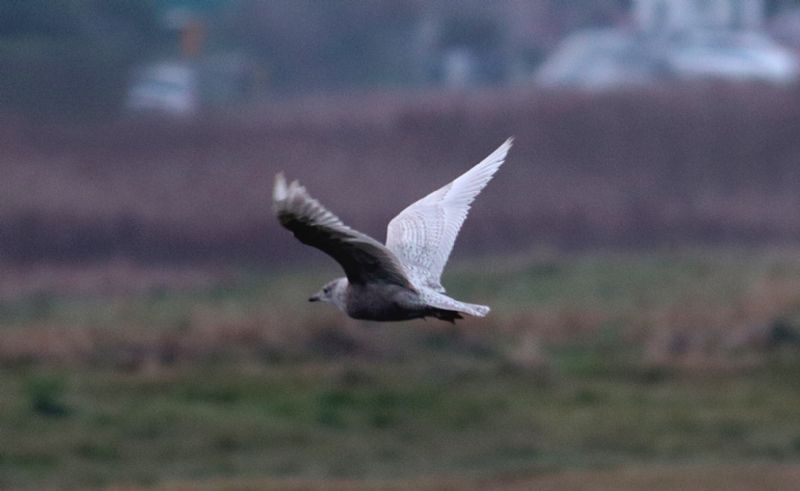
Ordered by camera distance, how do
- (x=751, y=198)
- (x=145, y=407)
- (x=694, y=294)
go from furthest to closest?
(x=751, y=198)
(x=694, y=294)
(x=145, y=407)

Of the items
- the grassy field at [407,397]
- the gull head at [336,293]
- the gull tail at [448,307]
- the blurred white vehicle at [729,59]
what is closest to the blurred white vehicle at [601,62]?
the blurred white vehicle at [729,59]

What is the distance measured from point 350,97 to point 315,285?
7.11 metres

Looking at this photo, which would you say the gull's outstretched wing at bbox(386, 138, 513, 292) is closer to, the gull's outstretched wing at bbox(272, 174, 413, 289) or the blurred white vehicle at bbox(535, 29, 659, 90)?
the gull's outstretched wing at bbox(272, 174, 413, 289)

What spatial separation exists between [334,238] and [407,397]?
30.4 feet

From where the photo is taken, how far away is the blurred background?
14844 millimetres

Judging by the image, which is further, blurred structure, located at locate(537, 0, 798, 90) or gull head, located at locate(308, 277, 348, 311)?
blurred structure, located at locate(537, 0, 798, 90)

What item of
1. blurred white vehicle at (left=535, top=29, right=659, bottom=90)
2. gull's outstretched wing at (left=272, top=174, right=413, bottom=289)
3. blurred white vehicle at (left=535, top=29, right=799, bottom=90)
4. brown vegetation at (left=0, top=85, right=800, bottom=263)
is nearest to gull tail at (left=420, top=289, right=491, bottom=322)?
gull's outstretched wing at (left=272, top=174, right=413, bottom=289)

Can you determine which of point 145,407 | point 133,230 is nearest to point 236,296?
point 133,230

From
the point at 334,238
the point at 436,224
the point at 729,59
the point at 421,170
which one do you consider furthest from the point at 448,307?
the point at 729,59

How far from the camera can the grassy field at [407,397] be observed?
14047mm

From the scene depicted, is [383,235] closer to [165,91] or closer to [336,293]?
[165,91]

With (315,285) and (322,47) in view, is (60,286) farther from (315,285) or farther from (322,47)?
(322,47)

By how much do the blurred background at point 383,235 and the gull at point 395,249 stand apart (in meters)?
5.22

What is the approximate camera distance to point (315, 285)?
2328 cm
